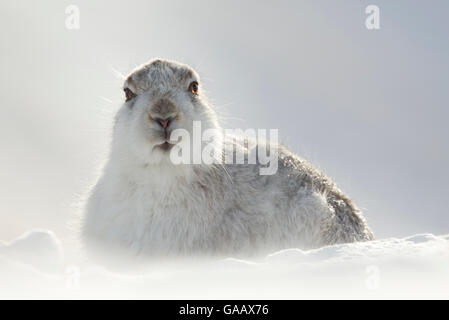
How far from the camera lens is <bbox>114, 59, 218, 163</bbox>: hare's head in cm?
921

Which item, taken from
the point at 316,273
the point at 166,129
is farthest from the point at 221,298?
the point at 166,129

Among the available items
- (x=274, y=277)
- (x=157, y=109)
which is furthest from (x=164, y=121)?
(x=274, y=277)

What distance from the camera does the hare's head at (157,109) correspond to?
9.21 metres

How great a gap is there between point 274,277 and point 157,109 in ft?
11.3

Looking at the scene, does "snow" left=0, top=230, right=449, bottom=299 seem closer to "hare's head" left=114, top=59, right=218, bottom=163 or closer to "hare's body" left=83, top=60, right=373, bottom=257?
"hare's body" left=83, top=60, right=373, bottom=257

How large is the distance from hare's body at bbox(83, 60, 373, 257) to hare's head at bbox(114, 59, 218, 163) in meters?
0.02

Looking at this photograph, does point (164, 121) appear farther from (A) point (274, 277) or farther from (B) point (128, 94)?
(A) point (274, 277)

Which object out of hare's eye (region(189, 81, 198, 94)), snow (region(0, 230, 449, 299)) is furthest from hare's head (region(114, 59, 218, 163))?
snow (region(0, 230, 449, 299))

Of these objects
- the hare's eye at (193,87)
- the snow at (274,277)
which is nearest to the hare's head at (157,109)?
the hare's eye at (193,87)

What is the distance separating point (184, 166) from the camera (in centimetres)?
993

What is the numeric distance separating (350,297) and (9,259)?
3952 mm

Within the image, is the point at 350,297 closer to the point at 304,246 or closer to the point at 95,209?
the point at 304,246

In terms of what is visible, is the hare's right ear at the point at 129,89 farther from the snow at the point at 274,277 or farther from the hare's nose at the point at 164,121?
the snow at the point at 274,277

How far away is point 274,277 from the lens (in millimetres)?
6969
